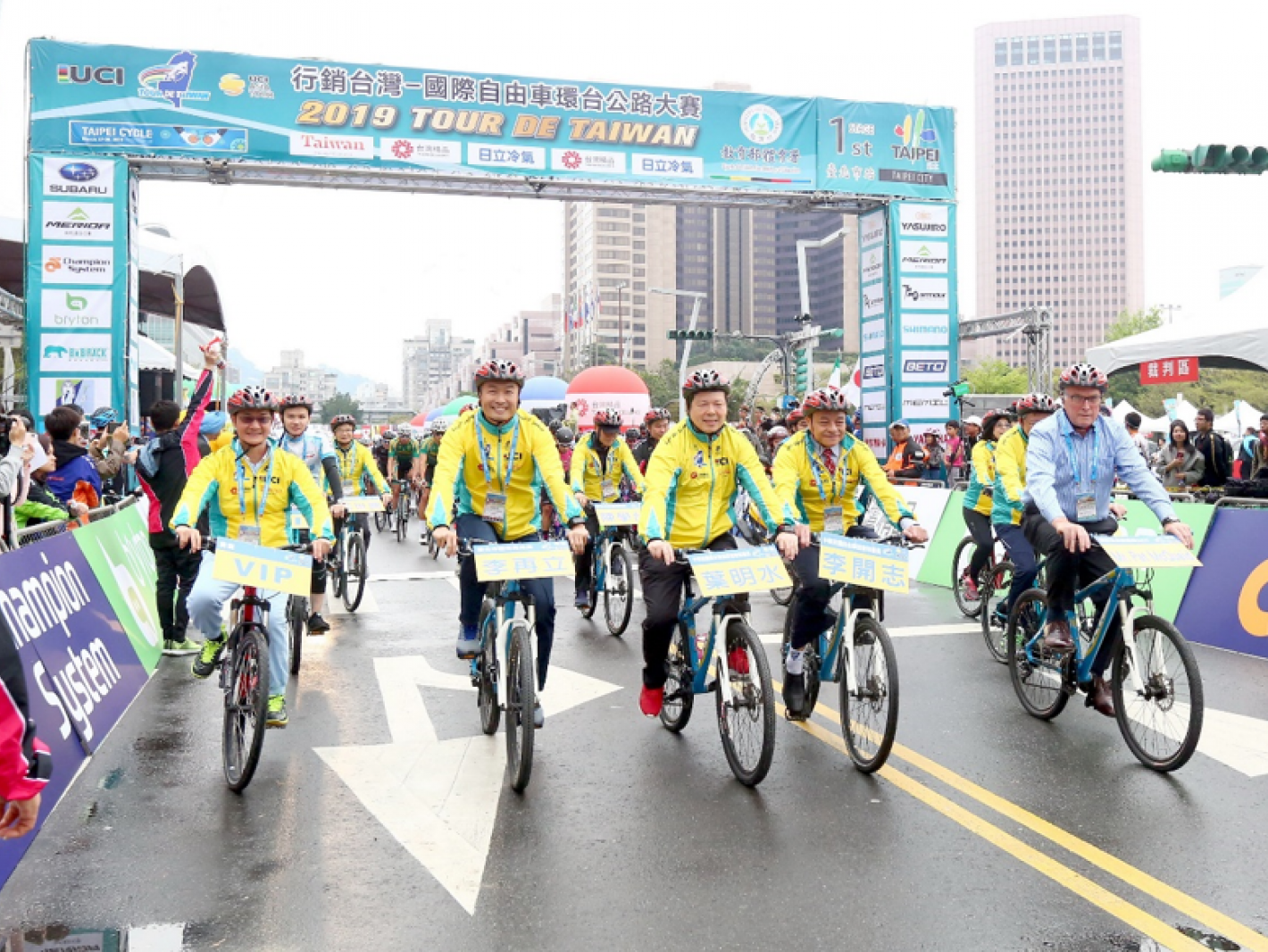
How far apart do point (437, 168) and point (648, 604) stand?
53.1ft

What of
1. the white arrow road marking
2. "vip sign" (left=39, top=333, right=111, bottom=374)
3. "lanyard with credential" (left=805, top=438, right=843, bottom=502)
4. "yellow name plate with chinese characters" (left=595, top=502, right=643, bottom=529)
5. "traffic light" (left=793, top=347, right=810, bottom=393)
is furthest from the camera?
"traffic light" (left=793, top=347, right=810, bottom=393)

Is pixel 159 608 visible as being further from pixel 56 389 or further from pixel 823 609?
pixel 56 389

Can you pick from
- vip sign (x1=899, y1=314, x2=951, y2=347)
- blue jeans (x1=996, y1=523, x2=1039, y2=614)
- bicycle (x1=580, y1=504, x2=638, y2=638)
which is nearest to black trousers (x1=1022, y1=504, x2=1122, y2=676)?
blue jeans (x1=996, y1=523, x2=1039, y2=614)

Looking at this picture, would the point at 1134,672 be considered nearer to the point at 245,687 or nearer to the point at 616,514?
the point at 245,687

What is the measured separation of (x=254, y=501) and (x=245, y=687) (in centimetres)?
128

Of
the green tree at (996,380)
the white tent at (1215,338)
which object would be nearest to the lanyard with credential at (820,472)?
the white tent at (1215,338)

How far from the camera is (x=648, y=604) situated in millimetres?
6113

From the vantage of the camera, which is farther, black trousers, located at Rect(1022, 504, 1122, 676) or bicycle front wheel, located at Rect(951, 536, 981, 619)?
bicycle front wheel, located at Rect(951, 536, 981, 619)

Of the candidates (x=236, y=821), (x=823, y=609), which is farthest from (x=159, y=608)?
(x=823, y=609)

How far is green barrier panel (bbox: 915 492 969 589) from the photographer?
13562mm

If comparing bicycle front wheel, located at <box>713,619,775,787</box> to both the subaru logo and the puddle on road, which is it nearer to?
the puddle on road

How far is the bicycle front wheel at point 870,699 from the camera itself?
5.53 meters

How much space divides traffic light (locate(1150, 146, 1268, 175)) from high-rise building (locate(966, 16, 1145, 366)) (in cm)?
18096

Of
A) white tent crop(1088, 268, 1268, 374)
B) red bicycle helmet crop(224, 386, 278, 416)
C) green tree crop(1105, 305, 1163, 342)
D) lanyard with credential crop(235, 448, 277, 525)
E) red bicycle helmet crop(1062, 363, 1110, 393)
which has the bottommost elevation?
lanyard with credential crop(235, 448, 277, 525)
